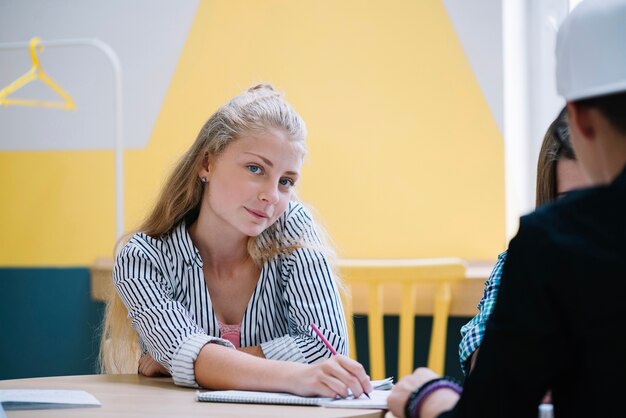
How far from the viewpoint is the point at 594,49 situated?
0.69 m

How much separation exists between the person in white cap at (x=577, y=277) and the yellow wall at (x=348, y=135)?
2233mm

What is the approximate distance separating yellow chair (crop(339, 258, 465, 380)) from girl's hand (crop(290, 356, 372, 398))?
55.6 inches

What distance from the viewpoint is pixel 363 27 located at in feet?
10.1

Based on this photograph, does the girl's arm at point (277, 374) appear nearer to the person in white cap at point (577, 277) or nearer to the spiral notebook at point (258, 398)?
the spiral notebook at point (258, 398)

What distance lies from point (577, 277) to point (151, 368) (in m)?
0.98

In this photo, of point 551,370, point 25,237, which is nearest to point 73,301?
point 25,237

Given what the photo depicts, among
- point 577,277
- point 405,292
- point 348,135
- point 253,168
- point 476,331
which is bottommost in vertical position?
point 405,292

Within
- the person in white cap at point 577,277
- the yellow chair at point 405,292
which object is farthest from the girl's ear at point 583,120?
the yellow chair at point 405,292

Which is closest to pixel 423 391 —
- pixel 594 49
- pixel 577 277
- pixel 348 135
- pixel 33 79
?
pixel 577 277

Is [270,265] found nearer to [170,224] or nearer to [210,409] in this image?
[170,224]

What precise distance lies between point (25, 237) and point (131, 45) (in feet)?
2.86

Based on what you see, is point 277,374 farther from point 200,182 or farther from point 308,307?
point 200,182

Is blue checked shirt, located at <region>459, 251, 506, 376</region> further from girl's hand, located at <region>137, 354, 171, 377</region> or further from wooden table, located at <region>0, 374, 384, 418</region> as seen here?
girl's hand, located at <region>137, 354, 171, 377</region>

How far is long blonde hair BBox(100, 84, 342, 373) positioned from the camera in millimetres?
1536
